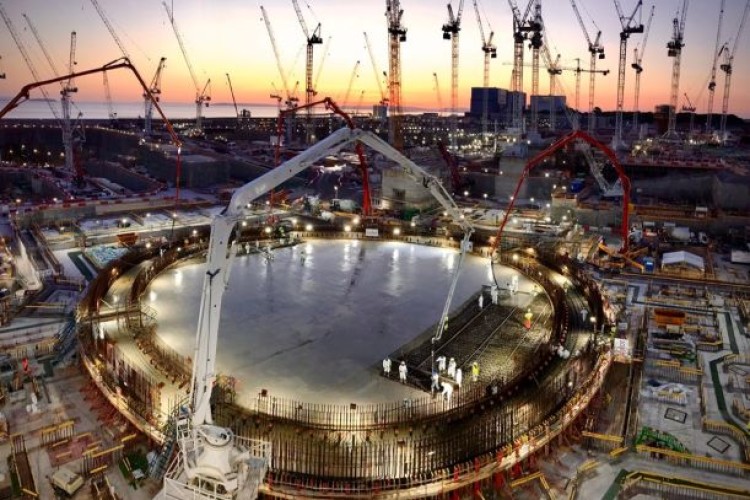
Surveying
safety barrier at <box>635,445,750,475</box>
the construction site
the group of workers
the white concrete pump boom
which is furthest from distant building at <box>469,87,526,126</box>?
the white concrete pump boom

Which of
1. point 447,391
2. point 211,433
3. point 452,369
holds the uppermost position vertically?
point 211,433

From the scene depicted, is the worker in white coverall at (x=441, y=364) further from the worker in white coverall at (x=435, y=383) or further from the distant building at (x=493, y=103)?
the distant building at (x=493, y=103)

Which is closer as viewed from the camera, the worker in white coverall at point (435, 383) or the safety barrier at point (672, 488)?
the safety barrier at point (672, 488)

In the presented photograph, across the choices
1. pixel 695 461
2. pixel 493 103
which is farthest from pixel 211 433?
pixel 493 103

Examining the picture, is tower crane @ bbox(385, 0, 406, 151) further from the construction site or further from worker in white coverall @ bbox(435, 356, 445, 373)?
worker in white coverall @ bbox(435, 356, 445, 373)

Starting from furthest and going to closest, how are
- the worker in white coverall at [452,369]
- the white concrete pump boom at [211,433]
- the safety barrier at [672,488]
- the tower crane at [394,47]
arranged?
the tower crane at [394,47] → the worker in white coverall at [452,369] → the safety barrier at [672,488] → the white concrete pump boom at [211,433]

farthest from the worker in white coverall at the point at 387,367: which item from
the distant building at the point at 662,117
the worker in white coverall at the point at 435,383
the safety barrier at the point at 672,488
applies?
the distant building at the point at 662,117

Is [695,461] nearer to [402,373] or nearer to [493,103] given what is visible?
[402,373]

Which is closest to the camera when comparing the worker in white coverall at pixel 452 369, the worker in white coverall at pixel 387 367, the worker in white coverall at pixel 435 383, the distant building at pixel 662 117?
the worker in white coverall at pixel 435 383

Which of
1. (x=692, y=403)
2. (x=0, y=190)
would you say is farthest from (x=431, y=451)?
(x=0, y=190)

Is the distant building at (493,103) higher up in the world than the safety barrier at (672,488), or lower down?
higher up

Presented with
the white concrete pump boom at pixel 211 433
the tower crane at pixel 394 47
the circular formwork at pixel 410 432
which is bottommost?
the circular formwork at pixel 410 432
